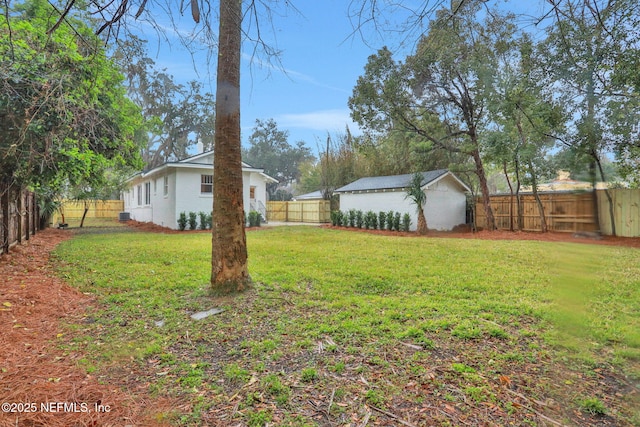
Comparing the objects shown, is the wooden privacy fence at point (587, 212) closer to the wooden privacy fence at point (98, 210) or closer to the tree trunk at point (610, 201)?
the tree trunk at point (610, 201)

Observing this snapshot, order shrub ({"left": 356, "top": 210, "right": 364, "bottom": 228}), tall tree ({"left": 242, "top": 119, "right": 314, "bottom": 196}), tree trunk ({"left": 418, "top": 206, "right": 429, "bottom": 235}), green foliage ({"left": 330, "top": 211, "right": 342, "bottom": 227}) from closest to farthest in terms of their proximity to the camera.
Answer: tree trunk ({"left": 418, "top": 206, "right": 429, "bottom": 235})
shrub ({"left": 356, "top": 210, "right": 364, "bottom": 228})
green foliage ({"left": 330, "top": 211, "right": 342, "bottom": 227})
tall tree ({"left": 242, "top": 119, "right": 314, "bottom": 196})

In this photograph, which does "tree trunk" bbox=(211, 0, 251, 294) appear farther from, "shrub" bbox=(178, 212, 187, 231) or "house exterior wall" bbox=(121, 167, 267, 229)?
"house exterior wall" bbox=(121, 167, 267, 229)

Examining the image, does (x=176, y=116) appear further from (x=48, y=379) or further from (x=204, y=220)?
(x=48, y=379)

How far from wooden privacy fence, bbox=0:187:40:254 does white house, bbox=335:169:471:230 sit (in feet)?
43.5

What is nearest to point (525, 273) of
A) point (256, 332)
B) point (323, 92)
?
point (256, 332)

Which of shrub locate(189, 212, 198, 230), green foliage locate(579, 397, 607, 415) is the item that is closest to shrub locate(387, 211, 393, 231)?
shrub locate(189, 212, 198, 230)

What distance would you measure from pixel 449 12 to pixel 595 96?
1.17m

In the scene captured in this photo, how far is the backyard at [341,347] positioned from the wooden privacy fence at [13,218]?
154cm

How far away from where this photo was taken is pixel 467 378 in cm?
254

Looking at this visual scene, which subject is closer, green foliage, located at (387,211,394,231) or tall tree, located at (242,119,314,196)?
green foliage, located at (387,211,394,231)

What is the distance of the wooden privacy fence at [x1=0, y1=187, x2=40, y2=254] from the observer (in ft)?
21.7

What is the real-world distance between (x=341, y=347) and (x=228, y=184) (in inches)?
98.9

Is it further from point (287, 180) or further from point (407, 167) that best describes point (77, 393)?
point (287, 180)

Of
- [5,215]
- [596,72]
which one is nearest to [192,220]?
[5,215]
